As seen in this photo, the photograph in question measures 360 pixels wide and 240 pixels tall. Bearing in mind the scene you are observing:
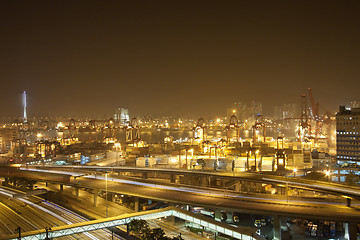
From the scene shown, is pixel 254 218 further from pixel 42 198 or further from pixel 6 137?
pixel 6 137

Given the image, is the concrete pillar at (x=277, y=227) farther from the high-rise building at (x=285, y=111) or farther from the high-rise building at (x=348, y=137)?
the high-rise building at (x=285, y=111)

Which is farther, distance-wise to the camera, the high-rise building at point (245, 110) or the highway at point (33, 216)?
the high-rise building at point (245, 110)

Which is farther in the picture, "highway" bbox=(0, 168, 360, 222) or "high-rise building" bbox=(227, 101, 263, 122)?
"high-rise building" bbox=(227, 101, 263, 122)

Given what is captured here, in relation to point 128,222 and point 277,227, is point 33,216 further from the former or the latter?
point 277,227

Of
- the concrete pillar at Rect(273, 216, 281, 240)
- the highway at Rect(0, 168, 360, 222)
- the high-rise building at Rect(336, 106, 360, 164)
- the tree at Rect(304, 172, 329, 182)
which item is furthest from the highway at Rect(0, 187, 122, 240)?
the high-rise building at Rect(336, 106, 360, 164)

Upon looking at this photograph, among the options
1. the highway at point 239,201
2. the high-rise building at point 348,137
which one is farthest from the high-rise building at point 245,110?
the highway at point 239,201

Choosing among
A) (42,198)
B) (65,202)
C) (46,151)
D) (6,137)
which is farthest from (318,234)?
(6,137)

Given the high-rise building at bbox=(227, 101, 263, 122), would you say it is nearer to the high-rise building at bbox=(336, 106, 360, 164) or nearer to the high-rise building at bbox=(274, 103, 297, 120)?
the high-rise building at bbox=(274, 103, 297, 120)
